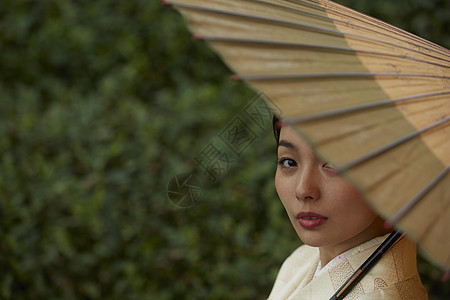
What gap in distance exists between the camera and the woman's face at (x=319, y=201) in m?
1.20

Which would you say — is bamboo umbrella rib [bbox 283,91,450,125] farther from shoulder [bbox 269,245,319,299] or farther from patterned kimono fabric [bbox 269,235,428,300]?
shoulder [bbox 269,245,319,299]

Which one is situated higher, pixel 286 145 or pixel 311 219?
pixel 286 145

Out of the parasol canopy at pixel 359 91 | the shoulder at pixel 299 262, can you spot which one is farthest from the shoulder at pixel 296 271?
the parasol canopy at pixel 359 91

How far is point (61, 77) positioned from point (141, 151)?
108 centimetres

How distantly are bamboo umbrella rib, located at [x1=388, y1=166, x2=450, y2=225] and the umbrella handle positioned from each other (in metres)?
0.33

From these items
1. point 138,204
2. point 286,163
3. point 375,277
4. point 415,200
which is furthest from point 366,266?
point 138,204

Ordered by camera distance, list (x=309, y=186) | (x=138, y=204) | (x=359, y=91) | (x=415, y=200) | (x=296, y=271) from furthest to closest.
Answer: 1. (x=138, y=204)
2. (x=296, y=271)
3. (x=309, y=186)
4. (x=359, y=91)
5. (x=415, y=200)

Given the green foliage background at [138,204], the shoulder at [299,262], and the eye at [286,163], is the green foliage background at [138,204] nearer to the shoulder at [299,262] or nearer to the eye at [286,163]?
the shoulder at [299,262]

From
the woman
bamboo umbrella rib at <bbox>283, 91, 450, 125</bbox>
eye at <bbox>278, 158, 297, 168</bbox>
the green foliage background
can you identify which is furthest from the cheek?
the green foliage background

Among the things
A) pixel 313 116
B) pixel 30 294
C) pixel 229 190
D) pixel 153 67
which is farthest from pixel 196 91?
pixel 313 116

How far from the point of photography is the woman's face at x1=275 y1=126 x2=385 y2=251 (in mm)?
1195

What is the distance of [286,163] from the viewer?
4.21 ft

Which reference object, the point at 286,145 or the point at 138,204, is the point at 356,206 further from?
the point at 138,204

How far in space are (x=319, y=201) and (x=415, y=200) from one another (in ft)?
1.17
